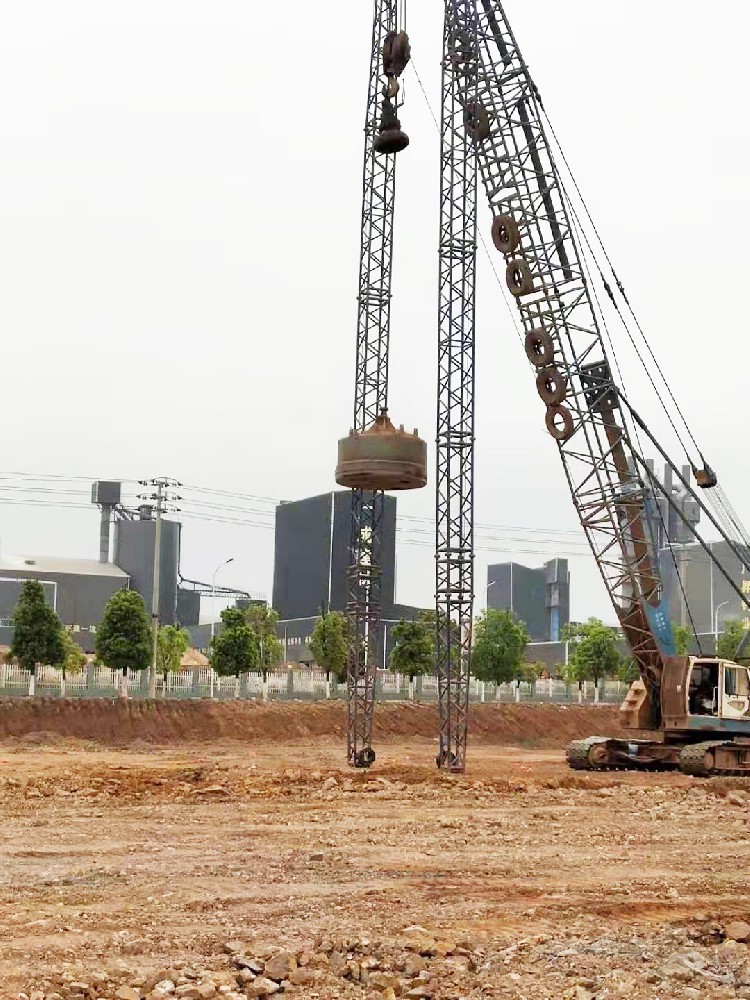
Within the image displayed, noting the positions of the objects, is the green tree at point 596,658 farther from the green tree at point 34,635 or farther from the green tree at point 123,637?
the green tree at point 34,635

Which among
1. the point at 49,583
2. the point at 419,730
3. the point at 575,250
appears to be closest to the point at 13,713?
the point at 419,730

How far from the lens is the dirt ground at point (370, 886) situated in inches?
427

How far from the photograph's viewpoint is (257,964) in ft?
35.7

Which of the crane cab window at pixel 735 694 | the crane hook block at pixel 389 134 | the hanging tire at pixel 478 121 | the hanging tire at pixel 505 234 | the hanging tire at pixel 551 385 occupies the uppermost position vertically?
the hanging tire at pixel 478 121

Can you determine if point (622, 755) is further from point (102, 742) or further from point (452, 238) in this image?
point (102, 742)

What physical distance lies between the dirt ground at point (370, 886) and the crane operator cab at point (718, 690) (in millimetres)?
3064

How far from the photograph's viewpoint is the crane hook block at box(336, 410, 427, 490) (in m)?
30.9

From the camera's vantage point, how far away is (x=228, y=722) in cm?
5534

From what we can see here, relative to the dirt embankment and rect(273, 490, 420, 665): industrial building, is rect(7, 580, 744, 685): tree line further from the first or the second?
rect(273, 490, 420, 665): industrial building

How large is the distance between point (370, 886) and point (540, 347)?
2314 centimetres

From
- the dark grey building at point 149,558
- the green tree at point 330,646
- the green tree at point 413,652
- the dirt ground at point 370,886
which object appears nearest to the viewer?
the dirt ground at point 370,886

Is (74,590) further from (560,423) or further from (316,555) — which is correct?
(560,423)

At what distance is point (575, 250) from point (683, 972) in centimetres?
2721

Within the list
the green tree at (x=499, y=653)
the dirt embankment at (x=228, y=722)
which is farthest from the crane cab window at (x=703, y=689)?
the green tree at (x=499, y=653)
